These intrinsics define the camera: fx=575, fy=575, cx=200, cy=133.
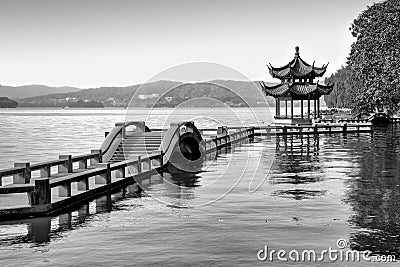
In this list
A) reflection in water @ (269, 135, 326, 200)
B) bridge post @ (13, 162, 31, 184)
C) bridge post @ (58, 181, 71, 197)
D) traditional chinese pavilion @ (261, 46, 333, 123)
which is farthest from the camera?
traditional chinese pavilion @ (261, 46, 333, 123)

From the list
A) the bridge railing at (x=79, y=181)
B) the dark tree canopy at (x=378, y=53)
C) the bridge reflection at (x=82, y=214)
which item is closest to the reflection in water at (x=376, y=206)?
the bridge reflection at (x=82, y=214)

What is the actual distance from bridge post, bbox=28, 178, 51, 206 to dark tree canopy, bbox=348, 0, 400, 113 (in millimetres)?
37703

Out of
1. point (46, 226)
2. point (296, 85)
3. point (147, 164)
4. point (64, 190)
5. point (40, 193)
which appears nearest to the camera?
point (46, 226)

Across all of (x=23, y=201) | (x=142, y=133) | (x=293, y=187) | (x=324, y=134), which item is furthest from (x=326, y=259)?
(x=324, y=134)

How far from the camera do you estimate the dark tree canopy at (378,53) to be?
160ft

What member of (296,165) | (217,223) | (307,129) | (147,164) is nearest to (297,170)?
(296,165)

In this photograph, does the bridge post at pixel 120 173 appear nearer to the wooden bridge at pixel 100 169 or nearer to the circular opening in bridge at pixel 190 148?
the wooden bridge at pixel 100 169

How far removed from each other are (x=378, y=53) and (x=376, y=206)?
138ft

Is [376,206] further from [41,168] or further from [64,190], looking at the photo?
[41,168]

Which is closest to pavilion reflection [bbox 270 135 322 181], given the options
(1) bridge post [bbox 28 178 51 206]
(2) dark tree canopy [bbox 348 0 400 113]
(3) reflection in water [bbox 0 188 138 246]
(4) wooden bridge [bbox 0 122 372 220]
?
(4) wooden bridge [bbox 0 122 372 220]

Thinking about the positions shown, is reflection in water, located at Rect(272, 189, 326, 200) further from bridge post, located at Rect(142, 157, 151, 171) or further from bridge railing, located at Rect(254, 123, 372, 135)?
bridge railing, located at Rect(254, 123, 372, 135)

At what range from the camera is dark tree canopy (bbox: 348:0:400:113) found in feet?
160

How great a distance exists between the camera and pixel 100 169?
17.6 m

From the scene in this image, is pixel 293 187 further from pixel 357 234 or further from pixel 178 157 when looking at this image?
pixel 178 157
